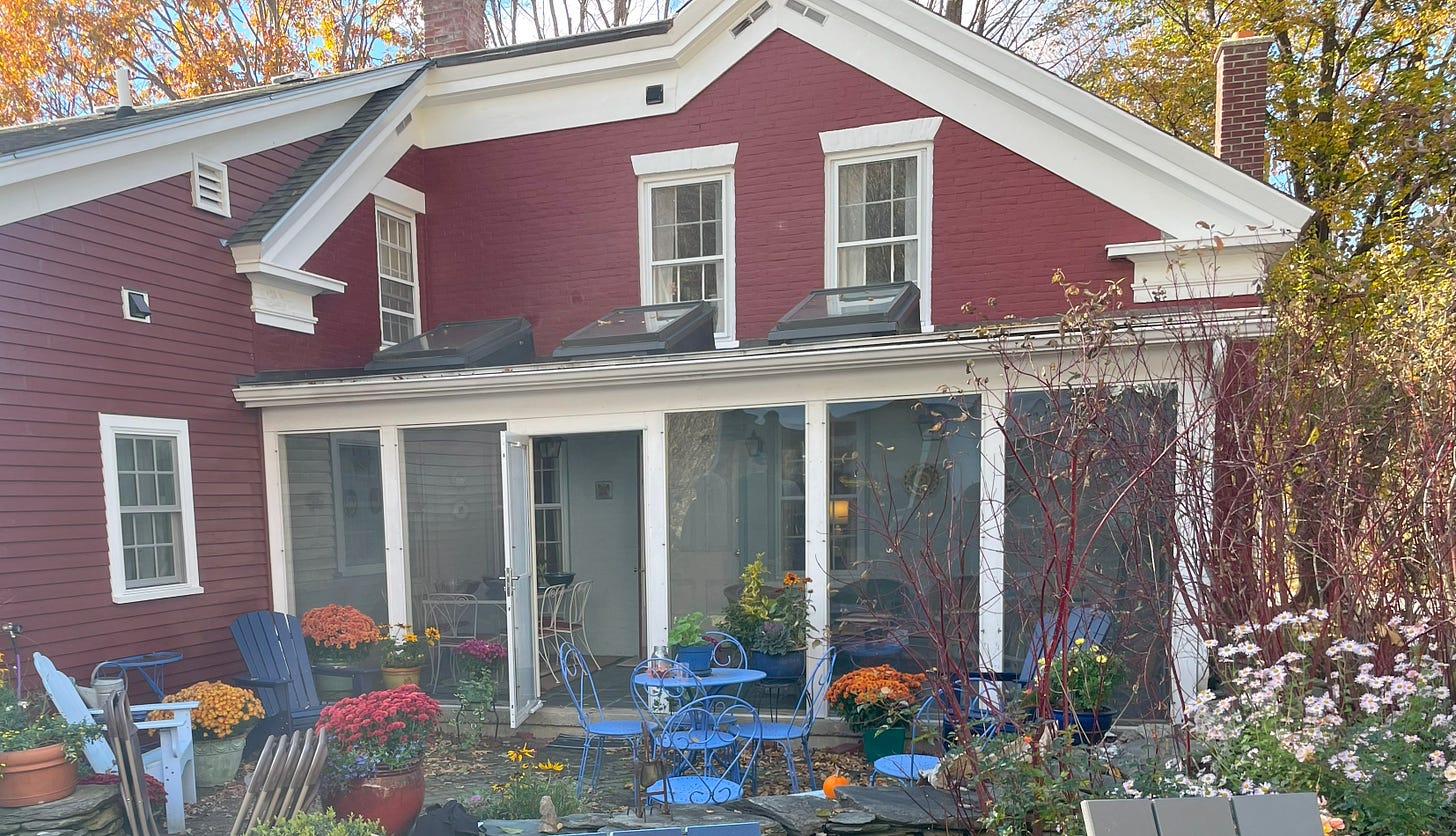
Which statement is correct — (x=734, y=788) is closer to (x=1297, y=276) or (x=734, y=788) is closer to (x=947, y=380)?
(x=947, y=380)

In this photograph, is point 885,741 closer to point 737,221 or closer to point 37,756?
point 37,756

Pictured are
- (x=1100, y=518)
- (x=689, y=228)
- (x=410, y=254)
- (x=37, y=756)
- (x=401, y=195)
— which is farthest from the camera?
(x=410, y=254)

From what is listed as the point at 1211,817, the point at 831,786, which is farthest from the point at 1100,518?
the point at 1211,817

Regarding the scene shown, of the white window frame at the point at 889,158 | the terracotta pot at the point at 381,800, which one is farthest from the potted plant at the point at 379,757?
the white window frame at the point at 889,158

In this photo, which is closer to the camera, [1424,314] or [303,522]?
[1424,314]

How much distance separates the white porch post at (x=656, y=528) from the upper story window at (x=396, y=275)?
386 centimetres

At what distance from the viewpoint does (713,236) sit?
26.8 ft

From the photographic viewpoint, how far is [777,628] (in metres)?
5.87

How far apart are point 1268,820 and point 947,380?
3.47 metres

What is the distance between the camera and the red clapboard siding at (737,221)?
7.19 m

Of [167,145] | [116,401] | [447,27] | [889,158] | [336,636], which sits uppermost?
[447,27]

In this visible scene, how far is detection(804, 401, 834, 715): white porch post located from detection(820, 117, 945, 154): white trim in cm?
316

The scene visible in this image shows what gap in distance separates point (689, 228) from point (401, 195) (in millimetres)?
3131

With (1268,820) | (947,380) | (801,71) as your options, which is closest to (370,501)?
(947,380)
